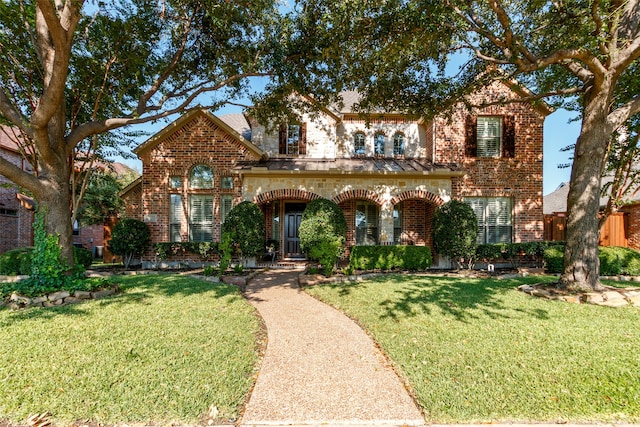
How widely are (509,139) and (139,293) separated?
14096 millimetres

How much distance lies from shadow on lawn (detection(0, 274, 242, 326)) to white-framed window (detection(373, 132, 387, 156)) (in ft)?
29.6

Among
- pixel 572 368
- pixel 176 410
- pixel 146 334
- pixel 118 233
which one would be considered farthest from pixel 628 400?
pixel 118 233

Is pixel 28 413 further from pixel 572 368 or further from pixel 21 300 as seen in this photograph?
pixel 572 368

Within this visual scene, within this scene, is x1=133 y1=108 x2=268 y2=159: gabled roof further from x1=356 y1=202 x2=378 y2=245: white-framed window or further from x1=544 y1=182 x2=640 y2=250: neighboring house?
x1=544 y1=182 x2=640 y2=250: neighboring house

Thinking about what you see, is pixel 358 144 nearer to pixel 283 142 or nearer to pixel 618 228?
pixel 283 142

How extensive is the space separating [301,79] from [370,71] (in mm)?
1944

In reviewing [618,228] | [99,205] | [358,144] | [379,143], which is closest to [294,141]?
[358,144]

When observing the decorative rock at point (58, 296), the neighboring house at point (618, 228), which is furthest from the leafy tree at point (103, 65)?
the neighboring house at point (618, 228)

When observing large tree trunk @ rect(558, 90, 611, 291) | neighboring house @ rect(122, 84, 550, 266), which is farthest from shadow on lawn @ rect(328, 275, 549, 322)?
neighboring house @ rect(122, 84, 550, 266)

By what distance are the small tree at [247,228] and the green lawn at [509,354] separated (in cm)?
455

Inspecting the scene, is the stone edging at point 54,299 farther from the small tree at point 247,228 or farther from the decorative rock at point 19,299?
the small tree at point 247,228

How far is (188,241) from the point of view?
1098 centimetres

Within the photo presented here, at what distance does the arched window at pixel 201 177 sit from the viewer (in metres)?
11.3

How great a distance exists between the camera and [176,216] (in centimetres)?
1133
